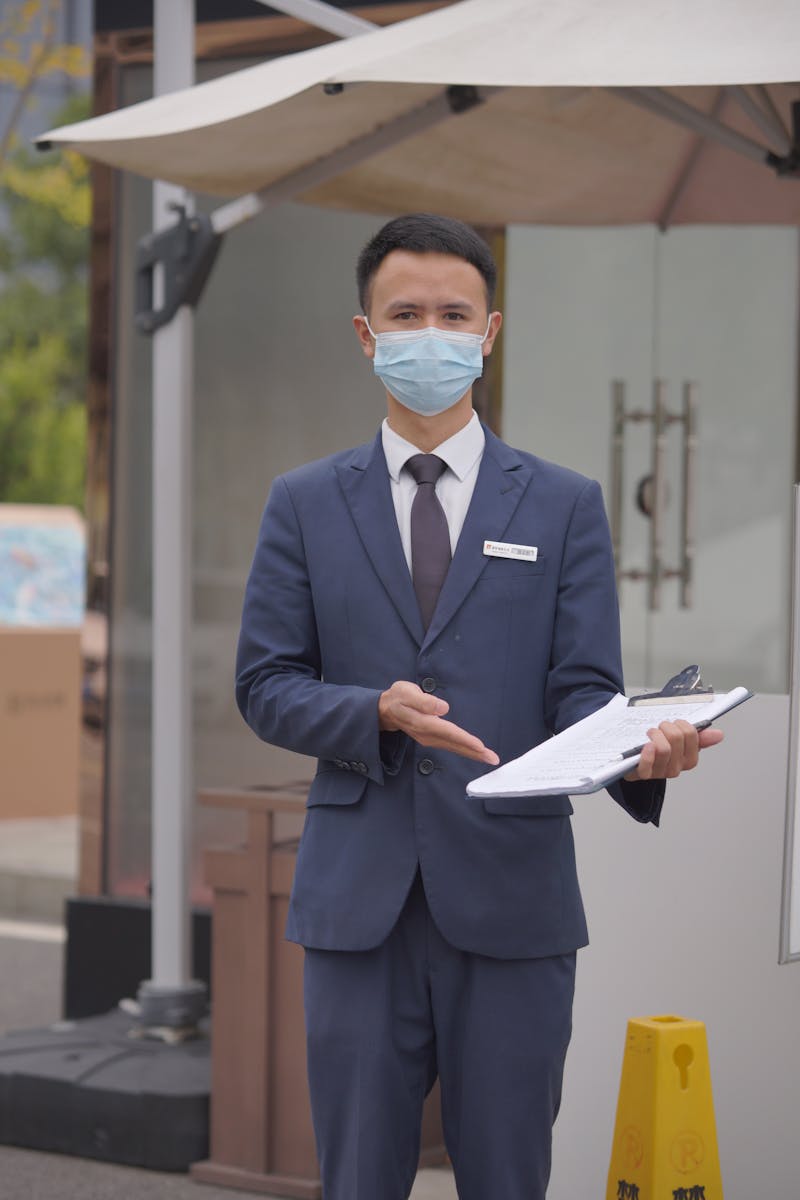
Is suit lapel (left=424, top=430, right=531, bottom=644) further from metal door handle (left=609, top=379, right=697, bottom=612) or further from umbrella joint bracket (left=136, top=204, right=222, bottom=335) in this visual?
metal door handle (left=609, top=379, right=697, bottom=612)

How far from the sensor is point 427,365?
249 cm

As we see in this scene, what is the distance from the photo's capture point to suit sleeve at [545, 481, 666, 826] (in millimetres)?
2490

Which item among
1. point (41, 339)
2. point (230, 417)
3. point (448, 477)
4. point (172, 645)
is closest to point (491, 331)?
point (448, 477)

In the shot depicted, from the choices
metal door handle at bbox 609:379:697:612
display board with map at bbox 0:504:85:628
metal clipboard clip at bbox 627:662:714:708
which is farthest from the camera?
display board with map at bbox 0:504:85:628

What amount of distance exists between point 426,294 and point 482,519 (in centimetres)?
32

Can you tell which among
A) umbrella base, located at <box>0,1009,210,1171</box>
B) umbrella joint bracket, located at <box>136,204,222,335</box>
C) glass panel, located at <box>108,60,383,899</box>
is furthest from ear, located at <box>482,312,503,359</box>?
glass panel, located at <box>108,60,383,899</box>

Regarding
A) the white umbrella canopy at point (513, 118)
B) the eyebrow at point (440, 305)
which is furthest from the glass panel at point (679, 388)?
the eyebrow at point (440, 305)

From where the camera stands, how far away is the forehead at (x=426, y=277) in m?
2.51

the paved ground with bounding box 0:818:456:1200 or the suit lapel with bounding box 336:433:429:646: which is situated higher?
the suit lapel with bounding box 336:433:429:646

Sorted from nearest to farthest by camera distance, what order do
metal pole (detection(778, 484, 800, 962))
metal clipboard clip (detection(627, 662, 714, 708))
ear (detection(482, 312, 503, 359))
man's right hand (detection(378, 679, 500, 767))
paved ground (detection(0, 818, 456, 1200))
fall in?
man's right hand (detection(378, 679, 500, 767)) < metal clipboard clip (detection(627, 662, 714, 708)) < ear (detection(482, 312, 503, 359)) < metal pole (detection(778, 484, 800, 962)) < paved ground (detection(0, 818, 456, 1200))

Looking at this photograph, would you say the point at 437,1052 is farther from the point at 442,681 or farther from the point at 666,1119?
the point at 666,1119

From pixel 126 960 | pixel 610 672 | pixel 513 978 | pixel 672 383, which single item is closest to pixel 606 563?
pixel 610 672

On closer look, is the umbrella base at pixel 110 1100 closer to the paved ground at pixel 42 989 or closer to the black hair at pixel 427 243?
the paved ground at pixel 42 989

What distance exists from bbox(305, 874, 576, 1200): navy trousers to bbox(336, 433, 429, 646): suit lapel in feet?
1.25
